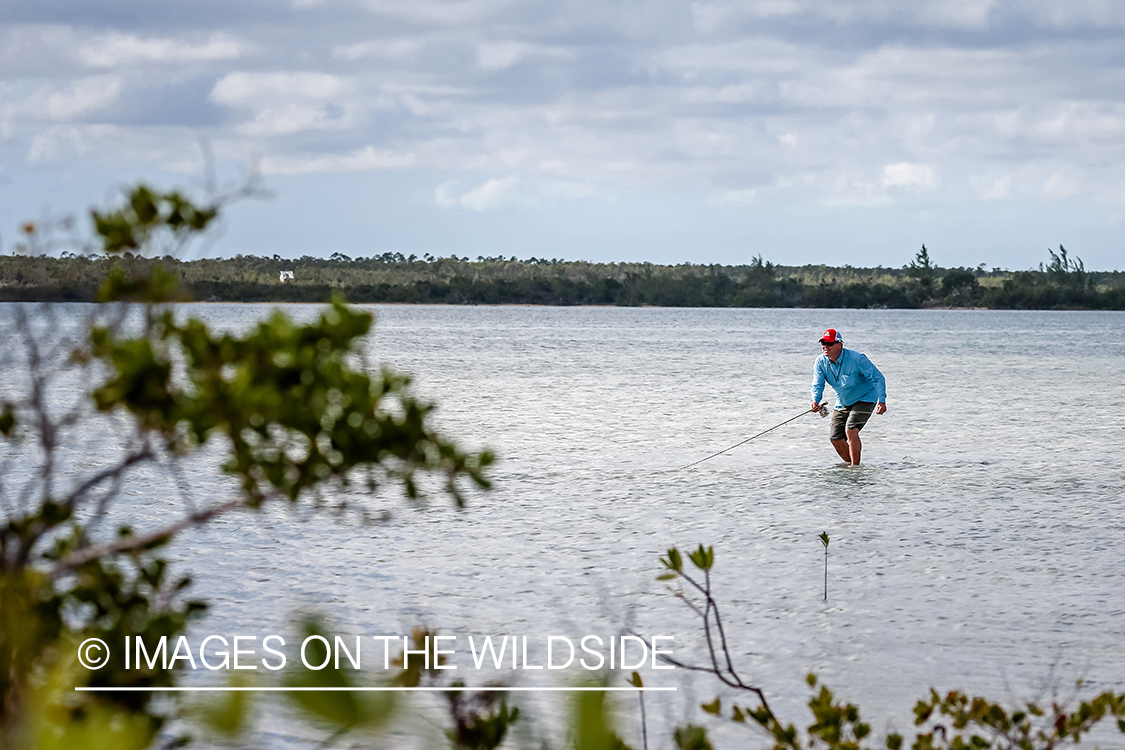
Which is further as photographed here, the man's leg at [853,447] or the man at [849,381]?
the man's leg at [853,447]

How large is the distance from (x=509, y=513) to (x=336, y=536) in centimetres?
249

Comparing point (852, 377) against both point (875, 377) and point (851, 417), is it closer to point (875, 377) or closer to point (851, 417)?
point (875, 377)

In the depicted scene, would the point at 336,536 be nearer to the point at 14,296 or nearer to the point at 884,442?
the point at 14,296

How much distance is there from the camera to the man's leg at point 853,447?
18250 mm

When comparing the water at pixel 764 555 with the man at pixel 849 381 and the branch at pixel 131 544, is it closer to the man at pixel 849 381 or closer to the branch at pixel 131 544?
the branch at pixel 131 544

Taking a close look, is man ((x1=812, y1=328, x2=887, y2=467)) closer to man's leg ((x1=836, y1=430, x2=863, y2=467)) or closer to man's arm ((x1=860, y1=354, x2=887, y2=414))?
man's arm ((x1=860, y1=354, x2=887, y2=414))

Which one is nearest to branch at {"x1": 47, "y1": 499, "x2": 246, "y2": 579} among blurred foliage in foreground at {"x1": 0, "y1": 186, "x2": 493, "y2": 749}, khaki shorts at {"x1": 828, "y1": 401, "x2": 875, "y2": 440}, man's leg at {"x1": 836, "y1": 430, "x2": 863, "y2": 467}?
blurred foliage in foreground at {"x1": 0, "y1": 186, "x2": 493, "y2": 749}

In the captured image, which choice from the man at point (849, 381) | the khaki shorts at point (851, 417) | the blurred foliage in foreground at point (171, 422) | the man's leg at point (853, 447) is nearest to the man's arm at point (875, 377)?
the man at point (849, 381)

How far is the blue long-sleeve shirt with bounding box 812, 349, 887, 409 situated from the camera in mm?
16844

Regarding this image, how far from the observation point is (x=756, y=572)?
11172mm

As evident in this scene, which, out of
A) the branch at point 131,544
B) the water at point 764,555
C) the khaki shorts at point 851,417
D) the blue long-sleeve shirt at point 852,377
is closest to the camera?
the branch at point 131,544

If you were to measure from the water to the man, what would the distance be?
1086mm

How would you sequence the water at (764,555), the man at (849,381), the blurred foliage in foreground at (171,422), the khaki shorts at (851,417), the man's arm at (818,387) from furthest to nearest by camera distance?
the khaki shorts at (851,417)
the man at (849,381)
the man's arm at (818,387)
the water at (764,555)
the blurred foliage in foreground at (171,422)

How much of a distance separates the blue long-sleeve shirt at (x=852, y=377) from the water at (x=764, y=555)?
1340mm
